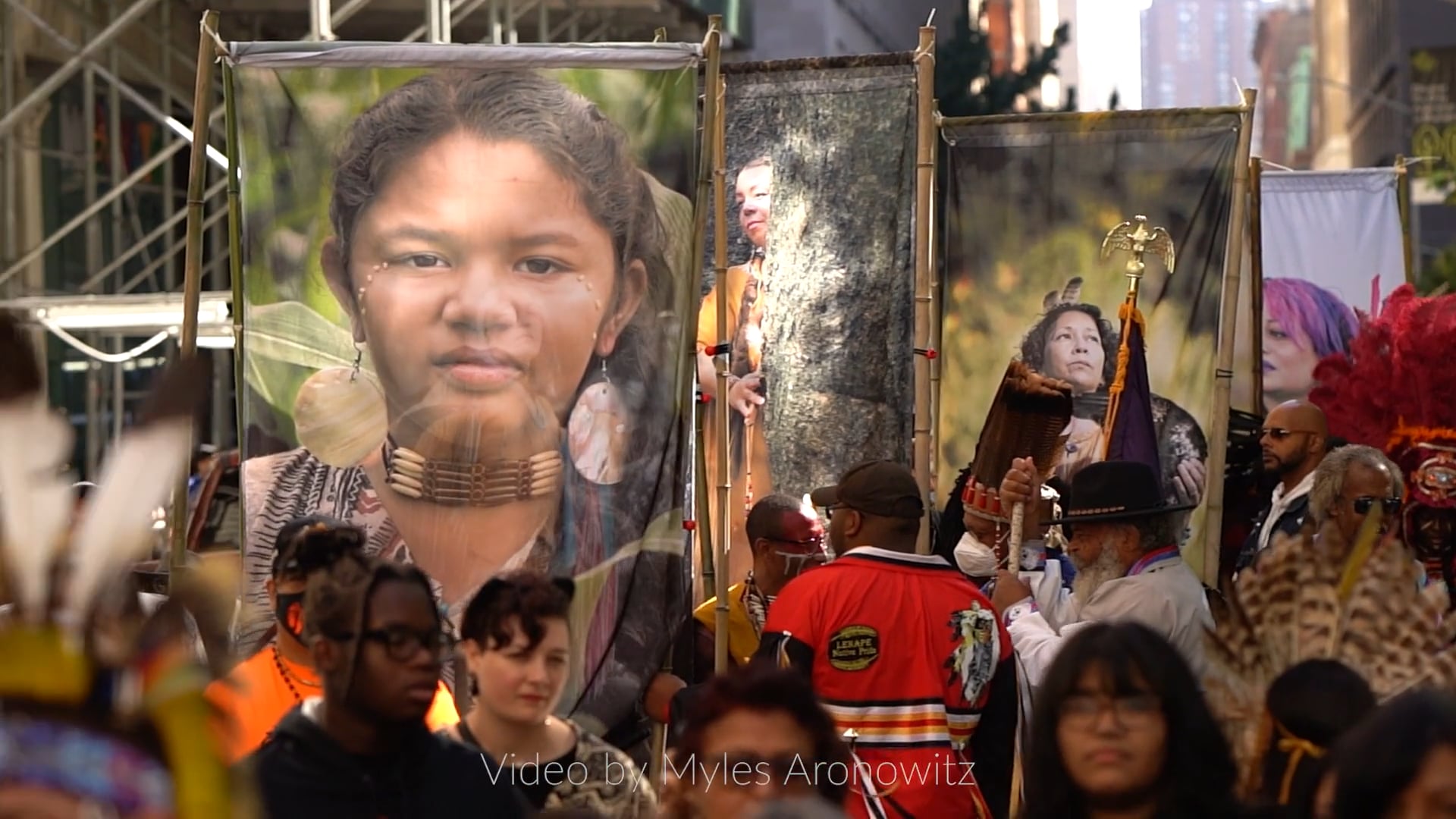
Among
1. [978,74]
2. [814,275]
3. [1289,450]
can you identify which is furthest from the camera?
[978,74]

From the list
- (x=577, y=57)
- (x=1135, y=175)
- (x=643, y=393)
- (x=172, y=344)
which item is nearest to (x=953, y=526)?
(x=643, y=393)

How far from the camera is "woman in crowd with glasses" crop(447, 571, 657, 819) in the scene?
4.07 m

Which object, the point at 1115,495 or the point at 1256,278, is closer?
the point at 1115,495

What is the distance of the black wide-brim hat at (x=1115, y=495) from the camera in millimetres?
5477

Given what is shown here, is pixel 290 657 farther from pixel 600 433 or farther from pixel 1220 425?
pixel 1220 425

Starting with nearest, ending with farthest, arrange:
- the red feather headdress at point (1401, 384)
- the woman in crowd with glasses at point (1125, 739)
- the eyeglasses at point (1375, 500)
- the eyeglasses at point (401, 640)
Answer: the woman in crowd with glasses at point (1125, 739) → the eyeglasses at point (401, 640) → the eyeglasses at point (1375, 500) → the red feather headdress at point (1401, 384)

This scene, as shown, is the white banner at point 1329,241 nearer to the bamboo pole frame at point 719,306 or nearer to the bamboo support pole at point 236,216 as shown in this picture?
the bamboo pole frame at point 719,306

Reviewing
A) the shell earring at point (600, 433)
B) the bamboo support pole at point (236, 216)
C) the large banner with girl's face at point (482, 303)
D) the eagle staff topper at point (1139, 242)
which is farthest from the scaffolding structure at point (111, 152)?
the shell earring at point (600, 433)

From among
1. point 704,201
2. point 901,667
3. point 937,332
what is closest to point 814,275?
point 937,332

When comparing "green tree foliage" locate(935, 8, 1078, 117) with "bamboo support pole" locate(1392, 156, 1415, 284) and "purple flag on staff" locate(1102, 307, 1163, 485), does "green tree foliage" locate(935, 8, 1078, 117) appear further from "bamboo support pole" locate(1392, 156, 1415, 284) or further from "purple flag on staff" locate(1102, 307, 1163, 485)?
"purple flag on staff" locate(1102, 307, 1163, 485)

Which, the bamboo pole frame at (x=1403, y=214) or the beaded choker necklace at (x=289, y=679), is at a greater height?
the bamboo pole frame at (x=1403, y=214)

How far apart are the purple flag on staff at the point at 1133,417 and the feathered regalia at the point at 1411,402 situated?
2.92 feet

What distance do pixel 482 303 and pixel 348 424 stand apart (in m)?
0.51

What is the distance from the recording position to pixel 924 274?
6.93 metres
